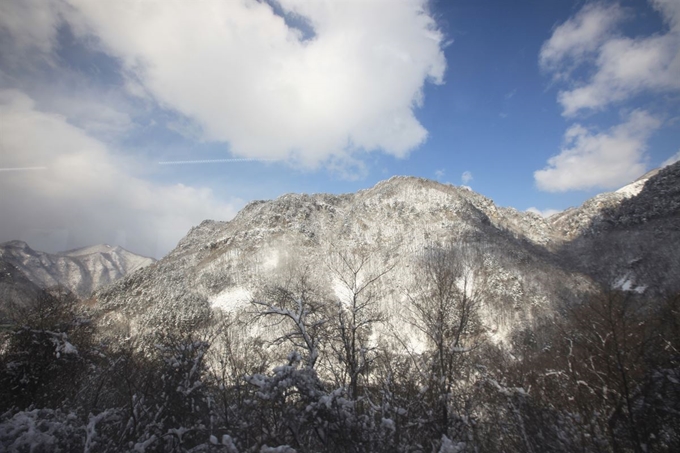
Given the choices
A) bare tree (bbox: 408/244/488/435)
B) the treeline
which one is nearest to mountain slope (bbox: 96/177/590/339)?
bare tree (bbox: 408/244/488/435)

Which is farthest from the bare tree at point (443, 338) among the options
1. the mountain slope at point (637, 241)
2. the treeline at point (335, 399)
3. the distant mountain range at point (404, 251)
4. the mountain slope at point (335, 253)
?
the mountain slope at point (637, 241)

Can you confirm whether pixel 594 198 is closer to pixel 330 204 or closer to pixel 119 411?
pixel 330 204

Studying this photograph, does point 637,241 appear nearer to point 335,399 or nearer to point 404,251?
point 404,251

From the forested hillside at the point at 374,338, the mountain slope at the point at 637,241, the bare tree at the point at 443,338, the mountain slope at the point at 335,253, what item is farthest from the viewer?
the mountain slope at the point at 637,241

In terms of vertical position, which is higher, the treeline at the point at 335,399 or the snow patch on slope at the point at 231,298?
the snow patch on slope at the point at 231,298

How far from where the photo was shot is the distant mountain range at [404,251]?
69188mm

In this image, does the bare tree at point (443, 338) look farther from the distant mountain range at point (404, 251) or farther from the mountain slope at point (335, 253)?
the distant mountain range at point (404, 251)

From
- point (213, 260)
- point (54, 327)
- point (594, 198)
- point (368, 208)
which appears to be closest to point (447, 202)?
point (368, 208)

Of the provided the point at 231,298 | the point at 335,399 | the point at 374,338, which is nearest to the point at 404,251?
the point at 374,338

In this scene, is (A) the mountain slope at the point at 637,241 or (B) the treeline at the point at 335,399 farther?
(A) the mountain slope at the point at 637,241

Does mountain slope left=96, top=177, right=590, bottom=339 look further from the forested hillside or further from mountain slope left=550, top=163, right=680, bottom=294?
mountain slope left=550, top=163, right=680, bottom=294

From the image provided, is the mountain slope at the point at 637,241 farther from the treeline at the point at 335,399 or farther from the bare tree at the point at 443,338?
the bare tree at the point at 443,338

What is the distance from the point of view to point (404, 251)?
283 feet

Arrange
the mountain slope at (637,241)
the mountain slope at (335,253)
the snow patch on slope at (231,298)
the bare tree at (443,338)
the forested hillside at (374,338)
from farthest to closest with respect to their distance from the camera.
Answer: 1. the mountain slope at (637,241)
2. the snow patch on slope at (231,298)
3. the mountain slope at (335,253)
4. the bare tree at (443,338)
5. the forested hillside at (374,338)
